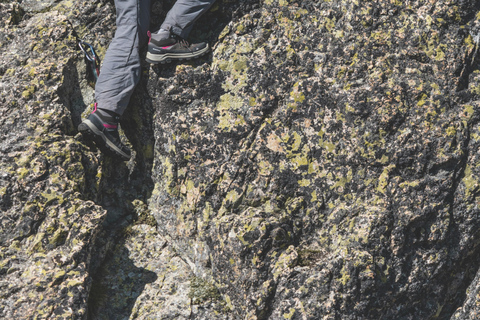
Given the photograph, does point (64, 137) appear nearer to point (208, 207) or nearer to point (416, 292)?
point (208, 207)

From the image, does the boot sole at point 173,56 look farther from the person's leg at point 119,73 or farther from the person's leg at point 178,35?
the person's leg at point 119,73

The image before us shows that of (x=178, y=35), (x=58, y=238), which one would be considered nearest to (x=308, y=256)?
(x=58, y=238)

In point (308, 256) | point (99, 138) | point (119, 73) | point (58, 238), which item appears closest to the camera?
point (58, 238)

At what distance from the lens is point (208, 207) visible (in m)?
7.29

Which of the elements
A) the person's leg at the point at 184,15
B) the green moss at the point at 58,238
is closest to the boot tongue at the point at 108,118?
the person's leg at the point at 184,15

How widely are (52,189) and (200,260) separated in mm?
2443

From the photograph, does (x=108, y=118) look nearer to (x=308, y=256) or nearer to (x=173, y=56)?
(x=173, y=56)

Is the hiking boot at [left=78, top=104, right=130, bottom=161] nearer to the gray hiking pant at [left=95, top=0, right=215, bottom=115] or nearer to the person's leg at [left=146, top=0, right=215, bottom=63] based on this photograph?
the gray hiking pant at [left=95, top=0, right=215, bottom=115]

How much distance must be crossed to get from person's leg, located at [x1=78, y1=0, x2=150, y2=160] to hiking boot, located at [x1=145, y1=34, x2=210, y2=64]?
285 millimetres

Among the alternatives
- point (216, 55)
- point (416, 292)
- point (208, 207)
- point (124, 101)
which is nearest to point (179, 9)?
point (216, 55)

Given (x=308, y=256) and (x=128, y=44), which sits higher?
(x=128, y=44)

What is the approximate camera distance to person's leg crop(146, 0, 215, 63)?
7.45 meters

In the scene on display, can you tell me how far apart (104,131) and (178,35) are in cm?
194

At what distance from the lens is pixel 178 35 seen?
297 inches
